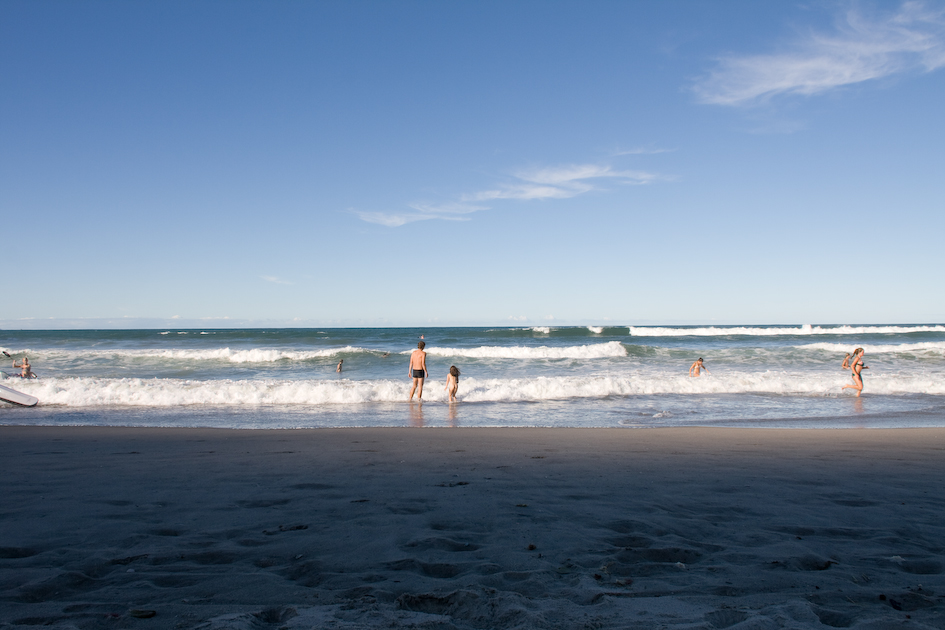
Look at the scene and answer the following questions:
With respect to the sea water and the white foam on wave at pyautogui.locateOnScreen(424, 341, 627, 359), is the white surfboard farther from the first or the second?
the white foam on wave at pyautogui.locateOnScreen(424, 341, 627, 359)

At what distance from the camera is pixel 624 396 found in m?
15.0

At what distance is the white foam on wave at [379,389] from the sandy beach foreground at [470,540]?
710 cm

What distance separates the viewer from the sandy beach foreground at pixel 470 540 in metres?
2.50

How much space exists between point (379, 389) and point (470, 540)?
11.8 m

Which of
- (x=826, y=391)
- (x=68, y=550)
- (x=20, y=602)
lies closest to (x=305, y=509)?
(x=68, y=550)

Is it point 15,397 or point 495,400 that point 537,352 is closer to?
point 495,400

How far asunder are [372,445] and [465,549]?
179 inches

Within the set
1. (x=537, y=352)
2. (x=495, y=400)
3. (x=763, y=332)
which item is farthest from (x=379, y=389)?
(x=763, y=332)

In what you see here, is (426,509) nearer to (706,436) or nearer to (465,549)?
(465,549)

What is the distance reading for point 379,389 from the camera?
15055mm

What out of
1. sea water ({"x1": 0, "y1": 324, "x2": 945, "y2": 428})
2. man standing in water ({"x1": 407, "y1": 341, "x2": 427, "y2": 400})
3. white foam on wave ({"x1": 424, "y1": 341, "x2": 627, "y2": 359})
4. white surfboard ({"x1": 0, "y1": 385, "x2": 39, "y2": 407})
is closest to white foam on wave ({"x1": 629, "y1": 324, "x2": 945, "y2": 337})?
white foam on wave ({"x1": 424, "y1": 341, "x2": 627, "y2": 359})

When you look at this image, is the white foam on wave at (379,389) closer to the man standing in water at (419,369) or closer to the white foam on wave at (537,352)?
the man standing in water at (419,369)

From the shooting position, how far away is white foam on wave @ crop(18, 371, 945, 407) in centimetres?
1360

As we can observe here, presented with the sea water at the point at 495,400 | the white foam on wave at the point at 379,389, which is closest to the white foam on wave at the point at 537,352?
the sea water at the point at 495,400
